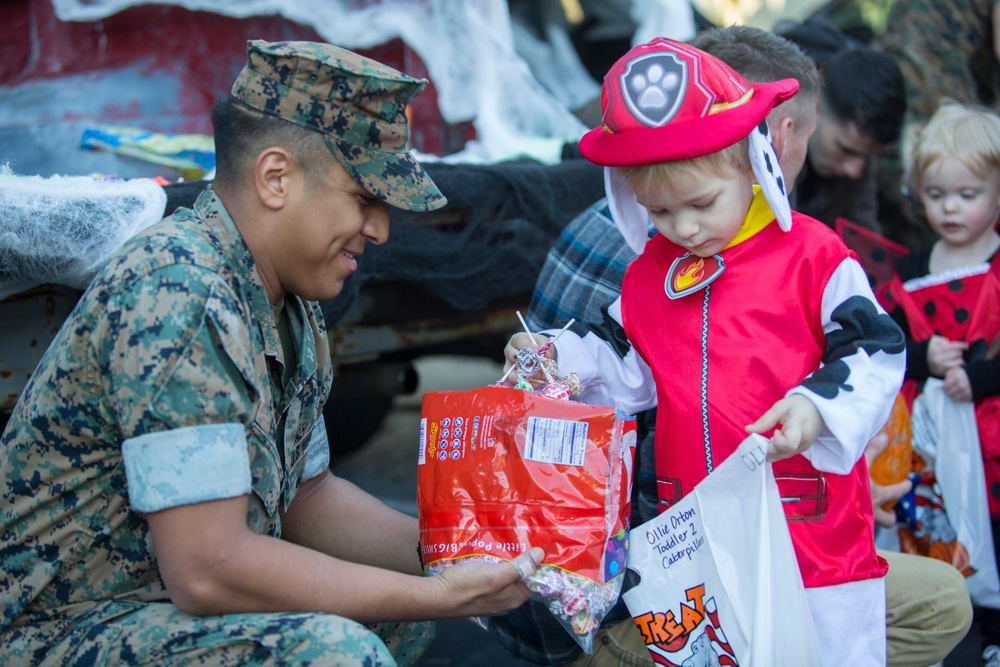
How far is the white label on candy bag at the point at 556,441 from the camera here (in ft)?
5.50

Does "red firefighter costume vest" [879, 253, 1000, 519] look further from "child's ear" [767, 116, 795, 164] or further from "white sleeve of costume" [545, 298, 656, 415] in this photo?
"white sleeve of costume" [545, 298, 656, 415]

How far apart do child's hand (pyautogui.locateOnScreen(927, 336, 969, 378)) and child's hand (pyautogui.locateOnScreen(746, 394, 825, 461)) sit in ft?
4.82

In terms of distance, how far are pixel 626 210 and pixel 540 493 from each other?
615 mm

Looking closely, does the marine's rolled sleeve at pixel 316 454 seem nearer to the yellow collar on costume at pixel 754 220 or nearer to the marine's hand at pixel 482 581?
the marine's hand at pixel 482 581

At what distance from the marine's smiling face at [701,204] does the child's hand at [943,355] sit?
1.39 metres

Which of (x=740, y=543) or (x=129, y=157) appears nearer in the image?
(x=740, y=543)

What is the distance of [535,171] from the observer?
2.98 metres

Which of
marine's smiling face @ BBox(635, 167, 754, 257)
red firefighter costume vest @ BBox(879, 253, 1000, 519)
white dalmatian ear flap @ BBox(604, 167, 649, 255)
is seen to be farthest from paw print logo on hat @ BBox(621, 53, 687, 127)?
red firefighter costume vest @ BBox(879, 253, 1000, 519)

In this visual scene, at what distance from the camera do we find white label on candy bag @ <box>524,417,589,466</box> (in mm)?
1678

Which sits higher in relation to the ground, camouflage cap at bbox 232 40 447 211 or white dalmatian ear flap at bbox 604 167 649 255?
camouflage cap at bbox 232 40 447 211

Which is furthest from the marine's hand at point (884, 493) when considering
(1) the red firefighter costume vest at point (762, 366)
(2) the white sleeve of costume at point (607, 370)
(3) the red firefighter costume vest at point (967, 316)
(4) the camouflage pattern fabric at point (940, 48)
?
(4) the camouflage pattern fabric at point (940, 48)

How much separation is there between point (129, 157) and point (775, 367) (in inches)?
78.8

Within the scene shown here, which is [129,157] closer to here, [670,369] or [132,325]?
[132,325]

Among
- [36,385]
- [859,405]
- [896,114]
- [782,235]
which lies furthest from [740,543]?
[896,114]
